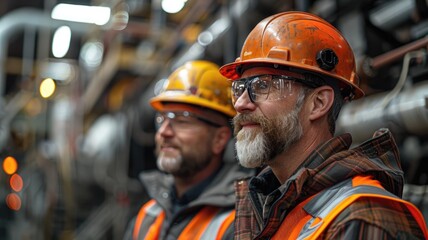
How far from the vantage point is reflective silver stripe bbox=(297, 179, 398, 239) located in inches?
74.9

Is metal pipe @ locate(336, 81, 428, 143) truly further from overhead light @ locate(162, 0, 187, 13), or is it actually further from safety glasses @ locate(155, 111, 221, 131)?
overhead light @ locate(162, 0, 187, 13)

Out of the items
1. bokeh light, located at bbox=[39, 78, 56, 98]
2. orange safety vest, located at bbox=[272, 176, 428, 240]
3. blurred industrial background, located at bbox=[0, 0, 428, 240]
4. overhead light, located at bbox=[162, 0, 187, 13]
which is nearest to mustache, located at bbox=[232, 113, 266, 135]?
orange safety vest, located at bbox=[272, 176, 428, 240]

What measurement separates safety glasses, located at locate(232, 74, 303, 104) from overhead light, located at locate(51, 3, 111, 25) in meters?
5.92

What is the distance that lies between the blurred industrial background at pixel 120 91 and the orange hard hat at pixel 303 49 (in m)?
0.72

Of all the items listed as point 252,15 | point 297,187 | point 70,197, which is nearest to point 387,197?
point 297,187

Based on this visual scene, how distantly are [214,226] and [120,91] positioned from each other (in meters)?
5.17

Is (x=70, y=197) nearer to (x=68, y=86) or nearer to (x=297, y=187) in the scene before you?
(x=68, y=86)

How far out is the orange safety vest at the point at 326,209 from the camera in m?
1.87

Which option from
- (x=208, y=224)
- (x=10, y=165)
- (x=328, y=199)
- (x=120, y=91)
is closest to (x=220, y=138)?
(x=208, y=224)

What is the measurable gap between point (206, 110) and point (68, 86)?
6806mm

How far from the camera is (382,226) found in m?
1.81

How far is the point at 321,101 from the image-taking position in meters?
2.29

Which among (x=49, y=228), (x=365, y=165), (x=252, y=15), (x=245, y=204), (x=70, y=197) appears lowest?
(x=49, y=228)

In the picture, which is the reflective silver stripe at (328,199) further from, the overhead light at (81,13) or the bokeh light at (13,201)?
the bokeh light at (13,201)
